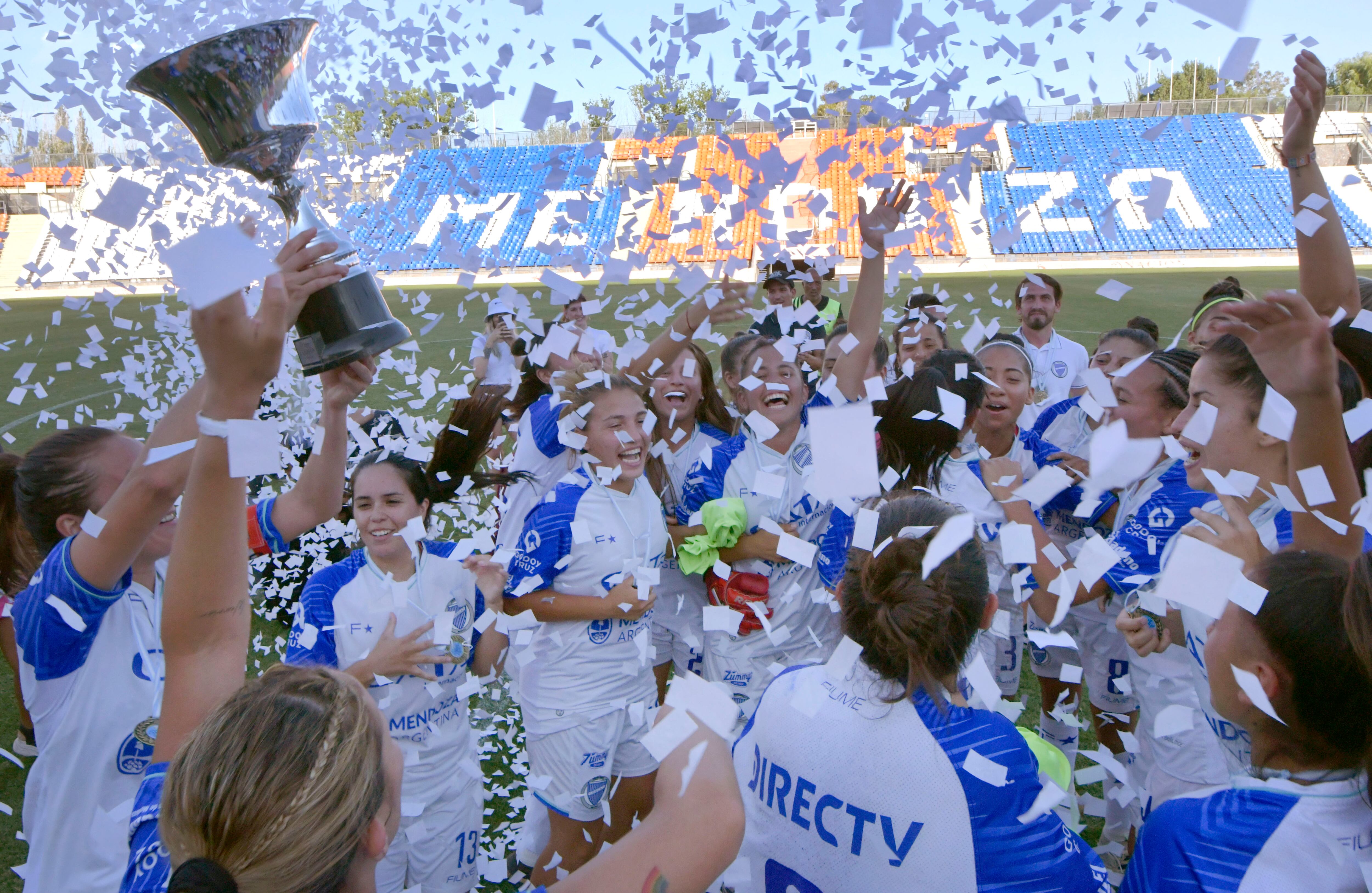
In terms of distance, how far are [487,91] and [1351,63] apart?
Answer: 50.8m

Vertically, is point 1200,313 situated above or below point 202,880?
below

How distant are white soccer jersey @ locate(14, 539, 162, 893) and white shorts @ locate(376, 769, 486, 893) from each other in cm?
64

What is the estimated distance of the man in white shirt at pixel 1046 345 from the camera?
185 inches

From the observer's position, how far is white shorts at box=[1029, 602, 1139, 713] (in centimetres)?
280

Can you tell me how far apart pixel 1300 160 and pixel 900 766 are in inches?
65.4

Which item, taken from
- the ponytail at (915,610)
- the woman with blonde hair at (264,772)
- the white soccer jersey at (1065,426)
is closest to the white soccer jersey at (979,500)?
the white soccer jersey at (1065,426)

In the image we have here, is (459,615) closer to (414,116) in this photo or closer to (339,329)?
(339,329)

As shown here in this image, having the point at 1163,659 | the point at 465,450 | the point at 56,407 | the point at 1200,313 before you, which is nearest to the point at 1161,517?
the point at 1163,659

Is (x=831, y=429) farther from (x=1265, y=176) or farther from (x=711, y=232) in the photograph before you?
(x=1265, y=176)

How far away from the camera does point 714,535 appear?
8.48ft

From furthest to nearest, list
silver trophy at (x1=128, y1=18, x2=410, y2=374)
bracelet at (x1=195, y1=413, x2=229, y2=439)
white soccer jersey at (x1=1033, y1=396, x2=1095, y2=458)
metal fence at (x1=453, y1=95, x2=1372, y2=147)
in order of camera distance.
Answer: metal fence at (x1=453, y1=95, x2=1372, y2=147)
white soccer jersey at (x1=1033, y1=396, x2=1095, y2=458)
silver trophy at (x1=128, y1=18, x2=410, y2=374)
bracelet at (x1=195, y1=413, x2=229, y2=439)

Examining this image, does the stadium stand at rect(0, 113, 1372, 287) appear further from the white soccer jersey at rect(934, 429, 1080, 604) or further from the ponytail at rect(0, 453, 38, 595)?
the white soccer jersey at rect(934, 429, 1080, 604)

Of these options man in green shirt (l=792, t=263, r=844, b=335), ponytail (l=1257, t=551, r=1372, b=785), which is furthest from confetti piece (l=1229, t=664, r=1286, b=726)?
man in green shirt (l=792, t=263, r=844, b=335)

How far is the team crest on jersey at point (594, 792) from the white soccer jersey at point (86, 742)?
42.6 inches
